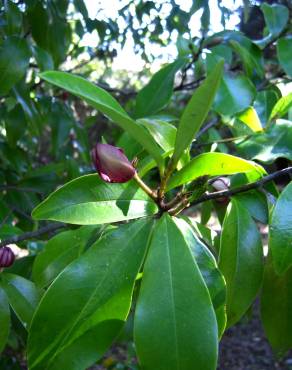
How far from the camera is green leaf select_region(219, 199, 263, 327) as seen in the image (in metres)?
0.71

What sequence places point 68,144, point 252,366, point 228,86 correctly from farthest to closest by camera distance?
point 252,366
point 68,144
point 228,86

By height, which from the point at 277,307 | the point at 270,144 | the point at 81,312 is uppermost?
the point at 270,144

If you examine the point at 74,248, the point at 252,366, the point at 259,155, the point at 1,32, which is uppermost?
the point at 1,32

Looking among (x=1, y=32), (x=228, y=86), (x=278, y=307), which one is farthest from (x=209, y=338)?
(x=1, y=32)

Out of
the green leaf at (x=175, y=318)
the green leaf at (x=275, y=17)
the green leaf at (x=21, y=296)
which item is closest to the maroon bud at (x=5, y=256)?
the green leaf at (x=21, y=296)

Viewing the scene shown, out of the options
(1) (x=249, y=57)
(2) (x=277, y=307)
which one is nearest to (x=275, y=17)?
(1) (x=249, y=57)

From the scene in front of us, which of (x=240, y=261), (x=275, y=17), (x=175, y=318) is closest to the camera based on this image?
(x=175, y=318)

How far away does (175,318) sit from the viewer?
22.6 inches

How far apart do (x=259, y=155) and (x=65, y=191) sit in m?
0.37

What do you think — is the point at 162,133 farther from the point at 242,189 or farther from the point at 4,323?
the point at 4,323

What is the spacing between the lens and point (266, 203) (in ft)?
2.55

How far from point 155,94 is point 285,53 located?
33cm

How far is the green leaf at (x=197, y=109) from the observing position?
0.55 meters

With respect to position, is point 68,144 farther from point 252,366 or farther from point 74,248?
point 252,366
